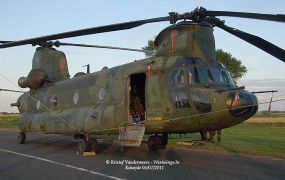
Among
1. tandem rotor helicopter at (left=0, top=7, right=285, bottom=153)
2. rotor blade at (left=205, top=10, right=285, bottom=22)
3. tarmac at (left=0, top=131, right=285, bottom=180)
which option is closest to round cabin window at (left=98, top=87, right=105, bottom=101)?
tandem rotor helicopter at (left=0, top=7, right=285, bottom=153)

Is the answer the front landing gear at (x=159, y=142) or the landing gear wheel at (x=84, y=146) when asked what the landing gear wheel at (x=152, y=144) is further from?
the landing gear wheel at (x=84, y=146)

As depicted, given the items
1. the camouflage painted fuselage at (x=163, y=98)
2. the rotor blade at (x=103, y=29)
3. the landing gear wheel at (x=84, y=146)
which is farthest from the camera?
the landing gear wheel at (x=84, y=146)

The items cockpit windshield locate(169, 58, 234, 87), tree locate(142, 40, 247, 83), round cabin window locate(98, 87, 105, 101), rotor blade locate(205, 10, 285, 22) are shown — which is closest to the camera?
rotor blade locate(205, 10, 285, 22)

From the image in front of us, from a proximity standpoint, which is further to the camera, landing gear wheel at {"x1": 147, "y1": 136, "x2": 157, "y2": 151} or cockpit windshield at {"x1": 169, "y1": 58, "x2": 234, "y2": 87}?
landing gear wheel at {"x1": 147, "y1": 136, "x2": 157, "y2": 151}

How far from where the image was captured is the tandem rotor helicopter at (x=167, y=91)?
10.5 meters

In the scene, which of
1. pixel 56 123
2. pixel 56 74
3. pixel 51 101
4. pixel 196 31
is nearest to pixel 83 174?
pixel 196 31

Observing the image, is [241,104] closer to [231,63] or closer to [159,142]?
[159,142]

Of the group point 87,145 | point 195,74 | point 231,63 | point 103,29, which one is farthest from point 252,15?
point 231,63

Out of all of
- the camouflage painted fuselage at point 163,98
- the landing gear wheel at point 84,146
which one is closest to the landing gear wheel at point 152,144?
the camouflage painted fuselage at point 163,98

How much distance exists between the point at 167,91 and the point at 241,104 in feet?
8.90

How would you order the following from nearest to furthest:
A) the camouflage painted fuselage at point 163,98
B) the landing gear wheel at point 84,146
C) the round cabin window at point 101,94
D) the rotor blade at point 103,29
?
the camouflage painted fuselage at point 163,98 < the rotor blade at point 103,29 < the landing gear wheel at point 84,146 < the round cabin window at point 101,94

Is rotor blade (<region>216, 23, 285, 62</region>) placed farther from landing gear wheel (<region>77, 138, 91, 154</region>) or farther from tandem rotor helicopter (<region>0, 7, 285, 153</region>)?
landing gear wheel (<region>77, 138, 91, 154</region>)

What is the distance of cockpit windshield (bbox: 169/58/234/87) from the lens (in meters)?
11.5

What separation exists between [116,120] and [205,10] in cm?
513
